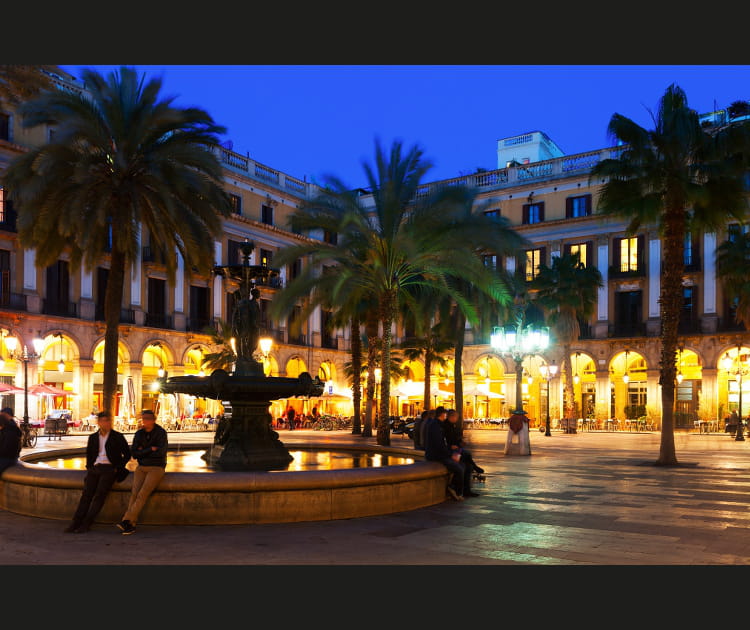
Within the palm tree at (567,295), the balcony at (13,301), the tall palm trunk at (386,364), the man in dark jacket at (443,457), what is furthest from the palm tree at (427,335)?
the balcony at (13,301)

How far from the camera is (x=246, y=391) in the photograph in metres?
12.4

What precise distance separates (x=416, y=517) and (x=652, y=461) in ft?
41.7

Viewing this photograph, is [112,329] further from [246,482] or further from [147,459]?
[246,482]

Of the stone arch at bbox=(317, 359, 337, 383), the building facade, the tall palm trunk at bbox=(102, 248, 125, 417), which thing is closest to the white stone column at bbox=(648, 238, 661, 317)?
the building facade

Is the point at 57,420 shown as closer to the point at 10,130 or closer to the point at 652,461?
the point at 10,130

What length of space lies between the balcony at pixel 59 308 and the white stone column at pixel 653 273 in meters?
34.2

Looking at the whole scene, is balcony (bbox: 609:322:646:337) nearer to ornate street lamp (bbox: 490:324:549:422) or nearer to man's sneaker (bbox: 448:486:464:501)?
ornate street lamp (bbox: 490:324:549:422)

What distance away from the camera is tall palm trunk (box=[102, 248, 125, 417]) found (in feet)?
62.4

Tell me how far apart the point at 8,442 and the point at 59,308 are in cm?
2859

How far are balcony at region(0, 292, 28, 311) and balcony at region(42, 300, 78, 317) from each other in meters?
1.25

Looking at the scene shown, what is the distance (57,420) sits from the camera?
2869cm

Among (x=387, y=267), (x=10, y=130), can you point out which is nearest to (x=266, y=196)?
(x=10, y=130)

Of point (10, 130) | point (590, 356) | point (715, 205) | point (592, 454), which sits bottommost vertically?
point (592, 454)

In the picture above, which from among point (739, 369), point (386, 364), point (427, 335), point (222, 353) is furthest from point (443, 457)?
point (222, 353)
